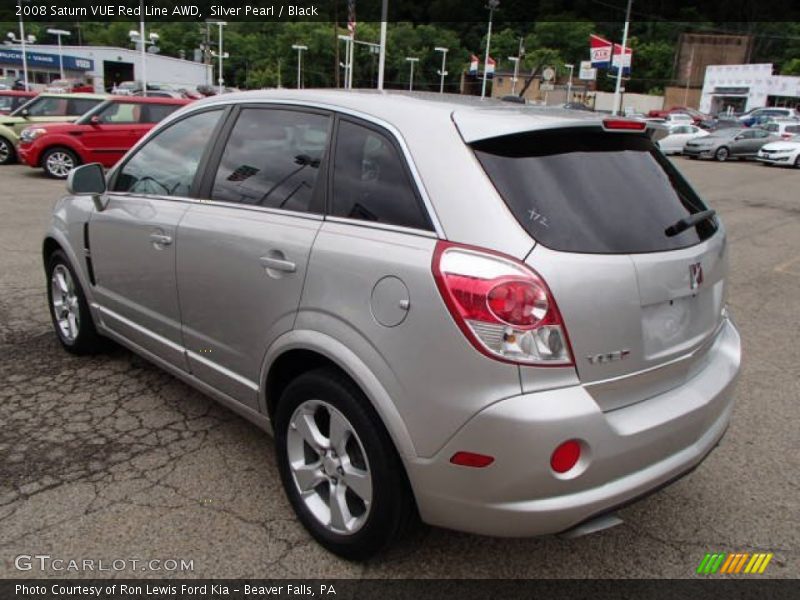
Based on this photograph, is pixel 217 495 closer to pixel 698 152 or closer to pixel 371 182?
pixel 371 182

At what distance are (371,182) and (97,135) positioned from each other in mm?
12792

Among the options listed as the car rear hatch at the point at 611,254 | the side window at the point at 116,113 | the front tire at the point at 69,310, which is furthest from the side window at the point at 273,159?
the side window at the point at 116,113

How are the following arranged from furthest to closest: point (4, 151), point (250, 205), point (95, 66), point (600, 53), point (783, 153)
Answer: point (95, 66) → point (600, 53) → point (783, 153) → point (4, 151) → point (250, 205)

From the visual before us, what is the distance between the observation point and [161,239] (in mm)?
3209

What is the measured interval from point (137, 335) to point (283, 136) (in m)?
1.51

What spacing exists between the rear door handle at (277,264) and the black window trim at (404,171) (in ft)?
0.75

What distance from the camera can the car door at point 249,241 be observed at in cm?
256

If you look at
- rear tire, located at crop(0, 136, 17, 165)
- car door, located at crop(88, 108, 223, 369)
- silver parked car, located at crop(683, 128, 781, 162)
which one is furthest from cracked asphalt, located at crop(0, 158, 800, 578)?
silver parked car, located at crop(683, 128, 781, 162)

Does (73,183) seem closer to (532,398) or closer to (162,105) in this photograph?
(532,398)

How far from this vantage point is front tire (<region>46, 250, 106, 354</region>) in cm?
416

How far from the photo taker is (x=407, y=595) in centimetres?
232

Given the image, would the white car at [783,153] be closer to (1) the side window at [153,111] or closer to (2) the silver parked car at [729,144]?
(2) the silver parked car at [729,144]

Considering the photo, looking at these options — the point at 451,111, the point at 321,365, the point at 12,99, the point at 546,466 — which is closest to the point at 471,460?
the point at 546,466

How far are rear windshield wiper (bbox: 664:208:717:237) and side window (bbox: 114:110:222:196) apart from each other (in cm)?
213
